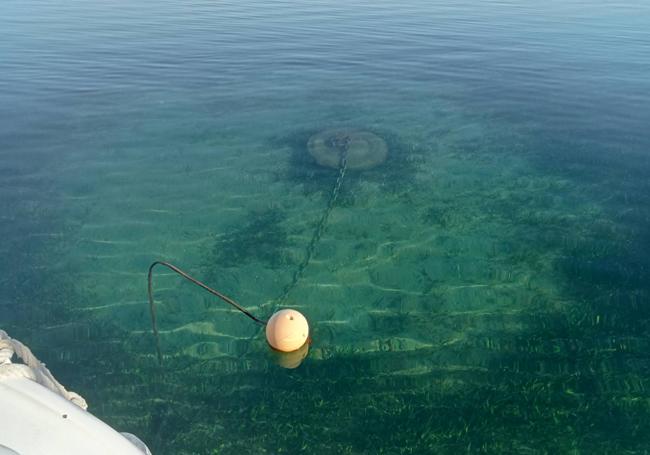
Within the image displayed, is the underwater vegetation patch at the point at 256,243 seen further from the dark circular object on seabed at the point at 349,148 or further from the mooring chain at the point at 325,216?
the dark circular object on seabed at the point at 349,148

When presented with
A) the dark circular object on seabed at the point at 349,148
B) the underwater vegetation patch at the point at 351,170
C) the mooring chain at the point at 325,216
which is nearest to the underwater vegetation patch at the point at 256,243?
the mooring chain at the point at 325,216

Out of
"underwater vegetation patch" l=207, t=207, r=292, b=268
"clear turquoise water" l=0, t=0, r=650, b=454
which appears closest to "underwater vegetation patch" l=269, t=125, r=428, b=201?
"clear turquoise water" l=0, t=0, r=650, b=454

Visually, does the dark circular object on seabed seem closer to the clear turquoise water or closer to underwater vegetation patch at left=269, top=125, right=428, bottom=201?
underwater vegetation patch at left=269, top=125, right=428, bottom=201

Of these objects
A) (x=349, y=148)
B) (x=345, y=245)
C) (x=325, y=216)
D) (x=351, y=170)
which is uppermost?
(x=349, y=148)

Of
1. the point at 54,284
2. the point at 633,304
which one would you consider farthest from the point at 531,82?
the point at 54,284

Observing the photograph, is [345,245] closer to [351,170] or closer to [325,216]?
[325,216]

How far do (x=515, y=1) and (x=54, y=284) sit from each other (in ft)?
115

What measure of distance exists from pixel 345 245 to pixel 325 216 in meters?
1.21

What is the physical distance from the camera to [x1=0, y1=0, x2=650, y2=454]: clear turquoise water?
746 centimetres

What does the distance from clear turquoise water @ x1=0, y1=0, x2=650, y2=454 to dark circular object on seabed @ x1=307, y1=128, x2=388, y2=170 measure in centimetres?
44

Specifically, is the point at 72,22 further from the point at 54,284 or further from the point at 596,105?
the point at 596,105

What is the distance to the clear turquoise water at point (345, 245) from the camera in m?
7.46

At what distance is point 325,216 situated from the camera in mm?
11914

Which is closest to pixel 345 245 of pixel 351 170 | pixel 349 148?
pixel 351 170
